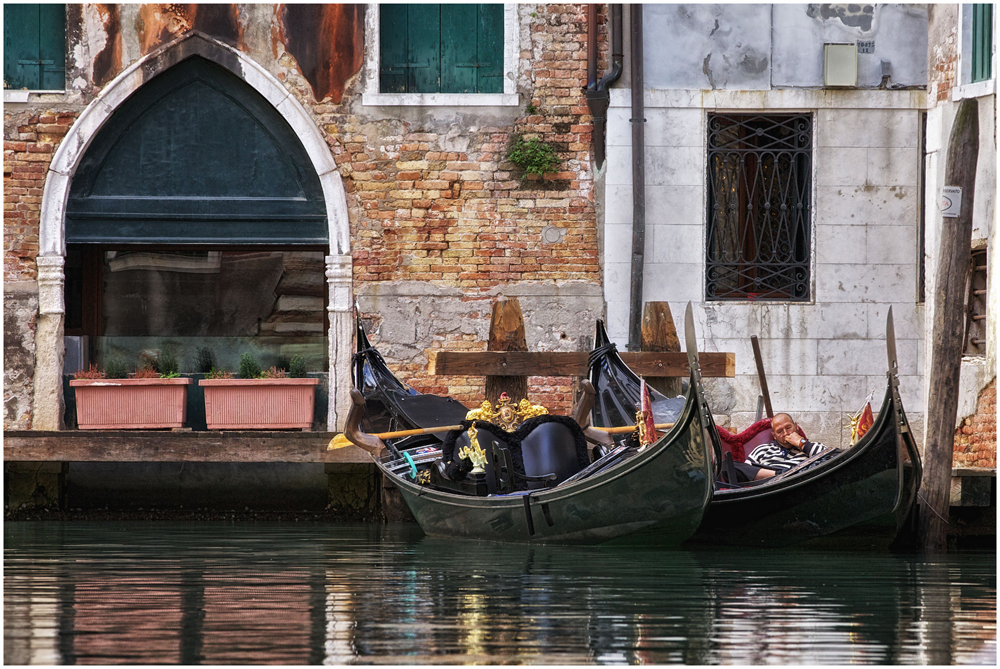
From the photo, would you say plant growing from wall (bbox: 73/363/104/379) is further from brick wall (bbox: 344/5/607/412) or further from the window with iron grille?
the window with iron grille

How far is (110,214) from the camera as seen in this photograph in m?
8.83

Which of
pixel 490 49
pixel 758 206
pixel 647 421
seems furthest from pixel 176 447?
pixel 758 206

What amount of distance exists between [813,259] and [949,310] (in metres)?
2.84

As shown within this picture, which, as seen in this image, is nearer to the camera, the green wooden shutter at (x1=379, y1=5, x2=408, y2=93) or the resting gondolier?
the resting gondolier

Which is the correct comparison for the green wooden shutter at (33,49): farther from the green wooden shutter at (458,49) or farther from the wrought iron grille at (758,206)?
the wrought iron grille at (758,206)

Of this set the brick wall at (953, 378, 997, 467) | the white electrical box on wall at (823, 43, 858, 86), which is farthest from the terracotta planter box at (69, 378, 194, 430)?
the brick wall at (953, 378, 997, 467)

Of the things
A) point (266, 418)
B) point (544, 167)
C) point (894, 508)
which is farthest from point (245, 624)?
point (544, 167)

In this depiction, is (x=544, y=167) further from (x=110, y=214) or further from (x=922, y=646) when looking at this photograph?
(x=922, y=646)

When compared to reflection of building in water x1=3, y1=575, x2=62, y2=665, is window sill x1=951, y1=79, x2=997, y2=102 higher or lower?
higher

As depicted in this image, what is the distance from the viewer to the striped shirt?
6502 mm

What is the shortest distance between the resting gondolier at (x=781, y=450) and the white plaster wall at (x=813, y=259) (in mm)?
2020

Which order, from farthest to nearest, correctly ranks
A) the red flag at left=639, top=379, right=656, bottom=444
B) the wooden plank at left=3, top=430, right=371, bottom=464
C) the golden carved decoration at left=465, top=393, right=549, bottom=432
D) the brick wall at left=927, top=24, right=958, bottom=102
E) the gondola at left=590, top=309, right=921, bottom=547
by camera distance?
1. the brick wall at left=927, top=24, right=958, bottom=102
2. the wooden plank at left=3, top=430, right=371, bottom=464
3. the golden carved decoration at left=465, top=393, right=549, bottom=432
4. the red flag at left=639, top=379, right=656, bottom=444
5. the gondola at left=590, top=309, right=921, bottom=547

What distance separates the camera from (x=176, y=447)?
8.15 metres

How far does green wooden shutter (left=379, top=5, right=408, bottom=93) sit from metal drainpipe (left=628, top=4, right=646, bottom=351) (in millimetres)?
1479
